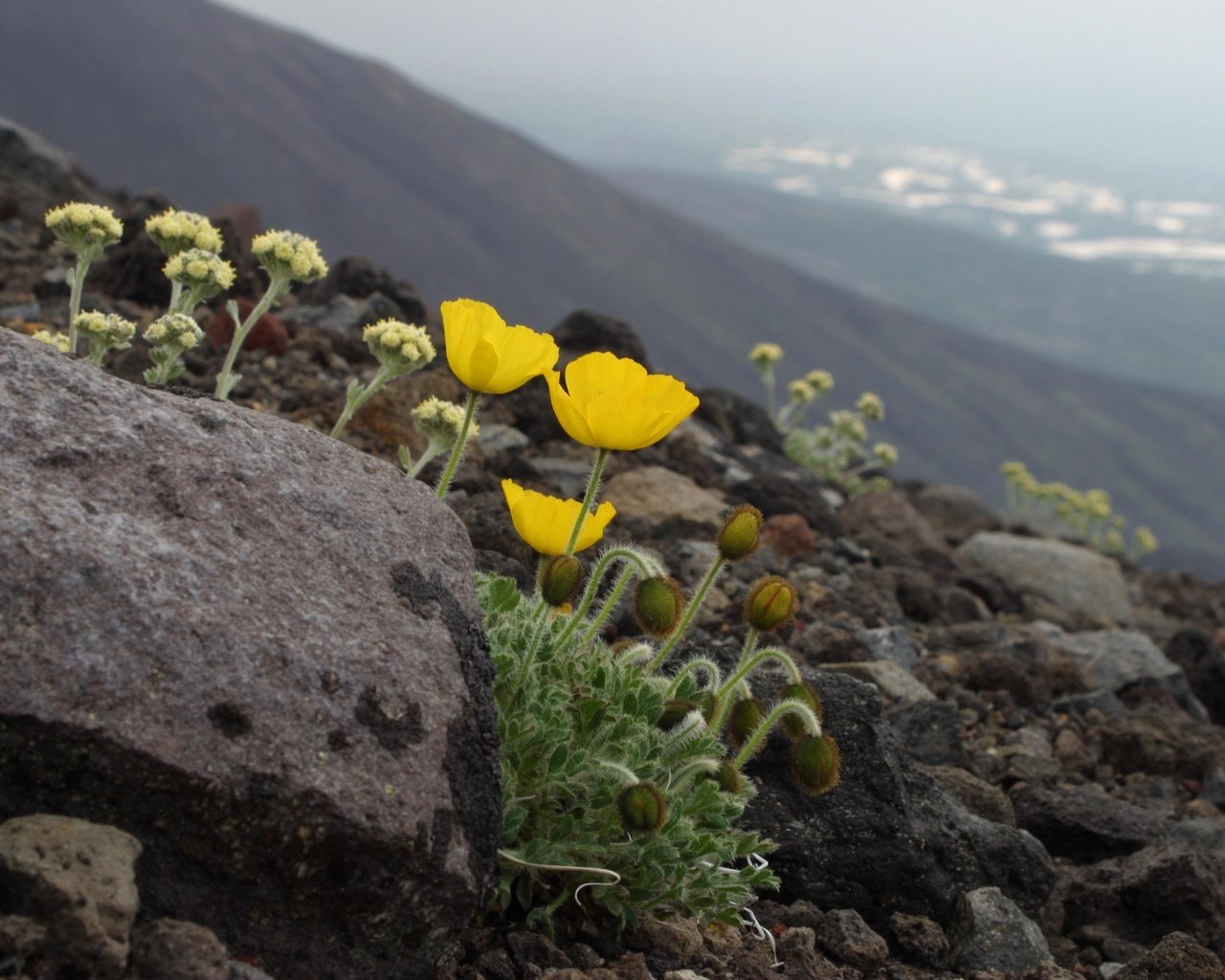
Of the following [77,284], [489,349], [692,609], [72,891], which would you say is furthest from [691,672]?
[77,284]

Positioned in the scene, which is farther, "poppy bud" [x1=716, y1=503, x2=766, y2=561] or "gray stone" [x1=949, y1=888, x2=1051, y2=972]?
"gray stone" [x1=949, y1=888, x2=1051, y2=972]

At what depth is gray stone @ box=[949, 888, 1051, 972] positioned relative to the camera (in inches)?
181

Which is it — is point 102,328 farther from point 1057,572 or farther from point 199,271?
point 1057,572

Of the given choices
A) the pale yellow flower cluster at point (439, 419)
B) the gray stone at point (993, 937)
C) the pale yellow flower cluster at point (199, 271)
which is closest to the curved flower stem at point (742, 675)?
the gray stone at point (993, 937)

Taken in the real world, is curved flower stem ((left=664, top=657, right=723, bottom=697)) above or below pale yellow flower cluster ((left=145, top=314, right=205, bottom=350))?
below

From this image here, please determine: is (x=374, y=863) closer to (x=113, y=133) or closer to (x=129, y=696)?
(x=129, y=696)

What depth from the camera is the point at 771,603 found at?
423 cm

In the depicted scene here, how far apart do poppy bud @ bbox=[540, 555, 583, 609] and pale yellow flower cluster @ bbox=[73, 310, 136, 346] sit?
2.06m

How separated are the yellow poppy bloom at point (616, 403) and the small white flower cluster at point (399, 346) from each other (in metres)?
1.48

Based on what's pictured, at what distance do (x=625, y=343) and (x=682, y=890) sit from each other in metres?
8.35

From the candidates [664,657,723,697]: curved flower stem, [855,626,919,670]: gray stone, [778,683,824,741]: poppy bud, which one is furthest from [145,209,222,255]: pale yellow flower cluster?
[855,626,919,670]: gray stone

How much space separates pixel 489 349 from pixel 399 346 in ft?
4.22

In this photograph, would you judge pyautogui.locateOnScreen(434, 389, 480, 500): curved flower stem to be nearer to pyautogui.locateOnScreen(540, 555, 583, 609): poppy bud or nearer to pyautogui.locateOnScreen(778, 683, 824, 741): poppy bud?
pyautogui.locateOnScreen(540, 555, 583, 609): poppy bud

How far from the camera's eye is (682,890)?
3.91 m
